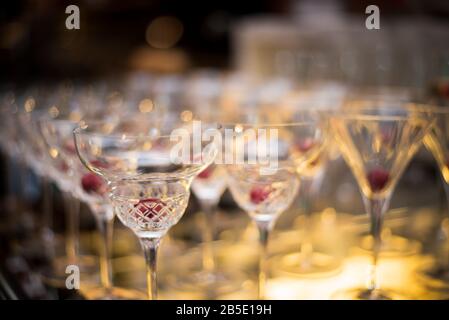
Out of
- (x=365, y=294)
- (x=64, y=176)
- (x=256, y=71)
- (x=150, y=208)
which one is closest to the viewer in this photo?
(x=150, y=208)

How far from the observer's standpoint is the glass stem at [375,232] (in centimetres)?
118

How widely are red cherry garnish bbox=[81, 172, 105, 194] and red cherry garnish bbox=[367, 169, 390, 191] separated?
508 millimetres

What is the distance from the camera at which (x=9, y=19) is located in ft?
8.78

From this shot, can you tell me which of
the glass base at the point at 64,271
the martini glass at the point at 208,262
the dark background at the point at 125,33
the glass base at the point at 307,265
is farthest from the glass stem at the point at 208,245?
the dark background at the point at 125,33

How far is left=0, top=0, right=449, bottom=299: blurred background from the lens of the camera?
1396mm

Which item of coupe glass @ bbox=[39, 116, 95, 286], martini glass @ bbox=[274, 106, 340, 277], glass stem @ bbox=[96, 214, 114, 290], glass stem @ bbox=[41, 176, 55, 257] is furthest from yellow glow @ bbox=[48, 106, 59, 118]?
martini glass @ bbox=[274, 106, 340, 277]

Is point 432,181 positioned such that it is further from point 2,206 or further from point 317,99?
point 2,206

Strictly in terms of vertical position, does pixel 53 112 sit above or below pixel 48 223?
above

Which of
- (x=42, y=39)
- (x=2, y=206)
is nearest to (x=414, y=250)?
(x=2, y=206)

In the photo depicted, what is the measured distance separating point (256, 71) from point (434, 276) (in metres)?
3.02

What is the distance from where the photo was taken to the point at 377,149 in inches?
46.9

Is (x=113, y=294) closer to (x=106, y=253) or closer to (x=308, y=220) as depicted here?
(x=106, y=253)

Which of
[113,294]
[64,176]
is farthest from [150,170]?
[64,176]
